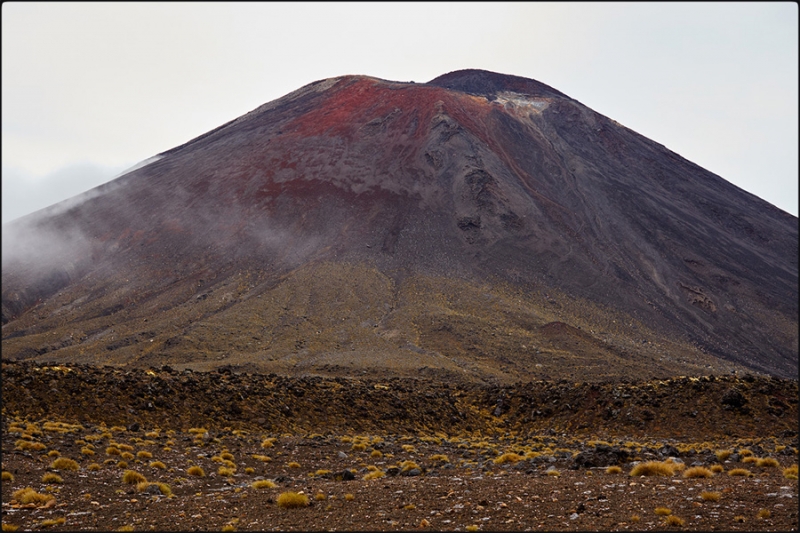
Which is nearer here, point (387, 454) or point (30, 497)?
point (30, 497)

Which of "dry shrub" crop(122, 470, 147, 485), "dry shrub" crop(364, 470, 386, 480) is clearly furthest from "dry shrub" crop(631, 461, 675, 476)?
"dry shrub" crop(122, 470, 147, 485)

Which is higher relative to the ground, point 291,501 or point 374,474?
point 291,501

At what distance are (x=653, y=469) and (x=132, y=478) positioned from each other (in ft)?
45.3

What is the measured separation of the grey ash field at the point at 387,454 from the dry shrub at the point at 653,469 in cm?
7

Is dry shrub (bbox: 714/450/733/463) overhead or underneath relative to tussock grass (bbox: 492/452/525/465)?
overhead

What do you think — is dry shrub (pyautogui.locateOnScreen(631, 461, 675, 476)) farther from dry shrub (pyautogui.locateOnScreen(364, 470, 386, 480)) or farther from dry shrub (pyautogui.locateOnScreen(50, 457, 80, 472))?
dry shrub (pyautogui.locateOnScreen(50, 457, 80, 472))


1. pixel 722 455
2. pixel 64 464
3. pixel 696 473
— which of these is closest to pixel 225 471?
pixel 64 464

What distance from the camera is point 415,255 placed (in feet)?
297

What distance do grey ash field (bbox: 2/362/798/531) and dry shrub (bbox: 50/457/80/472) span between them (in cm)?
6

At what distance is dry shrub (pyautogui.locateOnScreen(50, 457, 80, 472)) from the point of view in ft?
51.3

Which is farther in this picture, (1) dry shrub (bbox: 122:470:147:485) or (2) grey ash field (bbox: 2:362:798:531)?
(1) dry shrub (bbox: 122:470:147:485)

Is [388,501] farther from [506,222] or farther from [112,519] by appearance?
[506,222]

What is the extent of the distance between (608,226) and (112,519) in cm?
10062

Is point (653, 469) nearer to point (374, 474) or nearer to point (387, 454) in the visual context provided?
point (374, 474)
